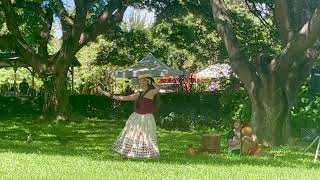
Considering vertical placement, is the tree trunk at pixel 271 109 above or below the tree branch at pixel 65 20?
below

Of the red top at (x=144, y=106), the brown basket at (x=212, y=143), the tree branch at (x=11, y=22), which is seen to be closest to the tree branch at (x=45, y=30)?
the tree branch at (x=11, y=22)

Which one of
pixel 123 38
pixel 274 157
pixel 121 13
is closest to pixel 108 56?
pixel 123 38

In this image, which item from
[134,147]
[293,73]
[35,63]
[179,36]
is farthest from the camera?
[179,36]

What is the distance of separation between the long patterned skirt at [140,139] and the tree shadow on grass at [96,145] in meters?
0.30

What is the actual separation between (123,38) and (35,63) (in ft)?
39.3

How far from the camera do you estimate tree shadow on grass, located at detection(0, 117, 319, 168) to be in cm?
1223

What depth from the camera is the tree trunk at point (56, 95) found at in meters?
25.3

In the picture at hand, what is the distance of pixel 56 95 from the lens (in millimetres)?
25391

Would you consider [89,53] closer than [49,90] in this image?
No

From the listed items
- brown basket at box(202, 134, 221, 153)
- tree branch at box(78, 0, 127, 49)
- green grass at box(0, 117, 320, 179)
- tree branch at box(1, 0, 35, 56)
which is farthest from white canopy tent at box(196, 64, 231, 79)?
brown basket at box(202, 134, 221, 153)

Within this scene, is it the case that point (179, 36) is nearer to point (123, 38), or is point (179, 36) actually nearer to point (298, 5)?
Result: point (123, 38)

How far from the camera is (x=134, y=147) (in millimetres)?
11773

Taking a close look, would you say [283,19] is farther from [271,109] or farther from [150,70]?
[150,70]

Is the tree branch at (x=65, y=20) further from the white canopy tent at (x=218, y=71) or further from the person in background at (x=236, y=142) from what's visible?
the person in background at (x=236, y=142)
